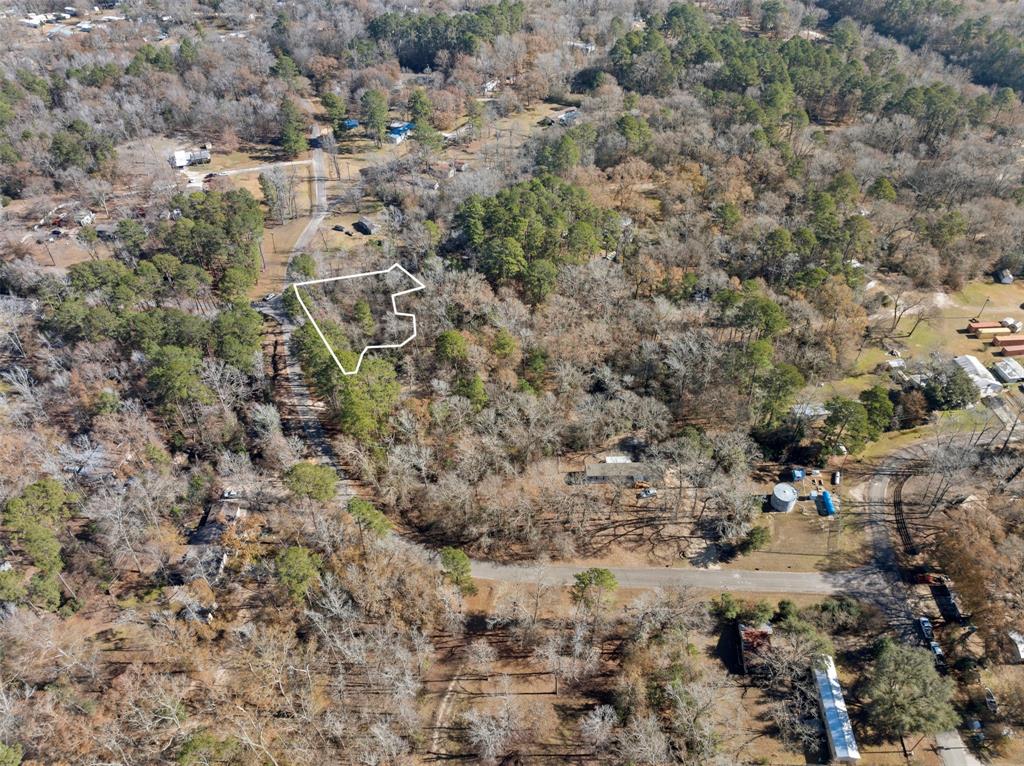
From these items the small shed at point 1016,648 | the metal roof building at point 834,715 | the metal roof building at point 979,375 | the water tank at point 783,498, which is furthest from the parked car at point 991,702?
the metal roof building at point 979,375

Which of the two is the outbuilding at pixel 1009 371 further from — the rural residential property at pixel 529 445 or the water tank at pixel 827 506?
the water tank at pixel 827 506

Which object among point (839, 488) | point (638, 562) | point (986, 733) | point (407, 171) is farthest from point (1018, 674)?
point (407, 171)

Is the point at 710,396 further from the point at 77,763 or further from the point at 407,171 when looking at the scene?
the point at 407,171

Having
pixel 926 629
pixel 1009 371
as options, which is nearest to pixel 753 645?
pixel 926 629

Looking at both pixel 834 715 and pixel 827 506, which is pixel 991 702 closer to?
pixel 834 715

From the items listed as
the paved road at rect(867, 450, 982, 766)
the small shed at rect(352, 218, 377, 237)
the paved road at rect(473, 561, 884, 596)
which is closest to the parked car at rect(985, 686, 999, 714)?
the paved road at rect(867, 450, 982, 766)
